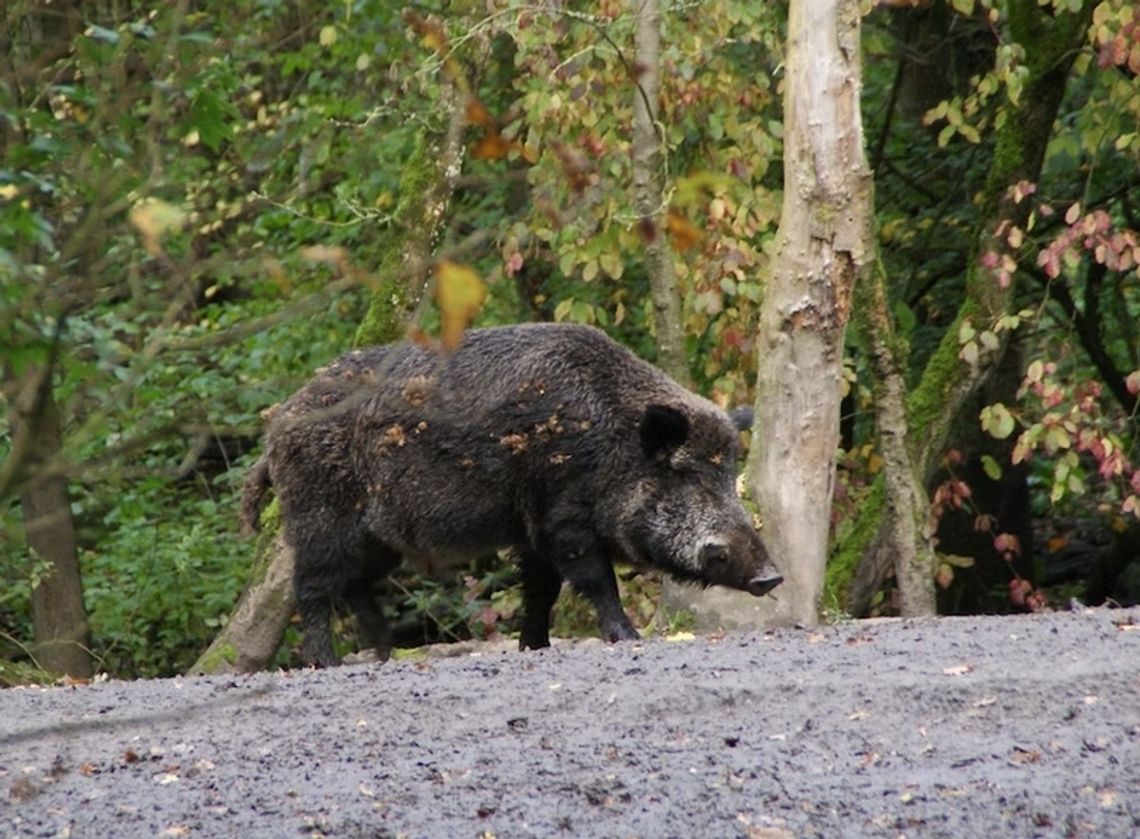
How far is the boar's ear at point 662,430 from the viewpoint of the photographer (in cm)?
906

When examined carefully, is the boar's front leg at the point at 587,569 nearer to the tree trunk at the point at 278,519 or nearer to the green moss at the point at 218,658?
the tree trunk at the point at 278,519

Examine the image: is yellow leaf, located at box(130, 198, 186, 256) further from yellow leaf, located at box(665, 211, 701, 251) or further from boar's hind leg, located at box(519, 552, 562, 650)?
boar's hind leg, located at box(519, 552, 562, 650)

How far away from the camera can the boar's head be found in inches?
355

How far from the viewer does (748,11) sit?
34.6 feet

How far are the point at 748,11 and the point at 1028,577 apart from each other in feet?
20.3

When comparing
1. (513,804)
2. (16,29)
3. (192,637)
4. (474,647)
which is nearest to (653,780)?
(513,804)

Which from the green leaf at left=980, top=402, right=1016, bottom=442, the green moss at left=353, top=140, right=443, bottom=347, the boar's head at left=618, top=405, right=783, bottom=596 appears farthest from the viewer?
the green moss at left=353, top=140, right=443, bottom=347

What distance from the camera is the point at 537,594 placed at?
958 centimetres

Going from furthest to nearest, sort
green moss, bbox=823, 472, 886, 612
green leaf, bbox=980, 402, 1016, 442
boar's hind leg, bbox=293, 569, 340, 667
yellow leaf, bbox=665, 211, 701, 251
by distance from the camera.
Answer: green moss, bbox=823, 472, 886, 612 → green leaf, bbox=980, 402, 1016, 442 → boar's hind leg, bbox=293, 569, 340, 667 → yellow leaf, bbox=665, 211, 701, 251

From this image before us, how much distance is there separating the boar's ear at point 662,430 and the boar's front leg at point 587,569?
0.51 m

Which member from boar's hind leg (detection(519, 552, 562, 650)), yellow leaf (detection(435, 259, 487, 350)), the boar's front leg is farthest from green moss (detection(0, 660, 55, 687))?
yellow leaf (detection(435, 259, 487, 350))

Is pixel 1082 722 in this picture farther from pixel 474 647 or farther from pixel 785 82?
pixel 474 647

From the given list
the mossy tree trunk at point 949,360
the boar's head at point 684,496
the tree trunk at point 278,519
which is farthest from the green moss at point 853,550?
the tree trunk at point 278,519

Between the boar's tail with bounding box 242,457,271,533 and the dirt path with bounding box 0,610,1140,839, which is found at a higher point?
the boar's tail with bounding box 242,457,271,533
